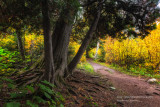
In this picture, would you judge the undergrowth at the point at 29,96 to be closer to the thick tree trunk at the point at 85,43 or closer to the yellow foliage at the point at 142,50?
the thick tree trunk at the point at 85,43

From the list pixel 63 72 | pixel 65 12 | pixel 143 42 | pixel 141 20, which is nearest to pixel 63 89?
pixel 63 72

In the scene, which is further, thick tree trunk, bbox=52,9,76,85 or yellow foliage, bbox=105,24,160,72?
yellow foliage, bbox=105,24,160,72

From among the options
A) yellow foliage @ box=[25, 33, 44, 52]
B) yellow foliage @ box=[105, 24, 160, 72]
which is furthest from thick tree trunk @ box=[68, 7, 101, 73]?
yellow foliage @ box=[25, 33, 44, 52]

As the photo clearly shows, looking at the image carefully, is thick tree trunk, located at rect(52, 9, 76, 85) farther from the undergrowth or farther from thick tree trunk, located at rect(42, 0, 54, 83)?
the undergrowth

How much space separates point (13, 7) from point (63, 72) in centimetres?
295

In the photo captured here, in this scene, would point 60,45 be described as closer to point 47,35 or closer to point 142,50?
point 47,35

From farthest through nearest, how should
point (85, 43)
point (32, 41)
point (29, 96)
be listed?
point (32, 41)
point (85, 43)
point (29, 96)

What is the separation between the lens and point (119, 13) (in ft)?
15.6

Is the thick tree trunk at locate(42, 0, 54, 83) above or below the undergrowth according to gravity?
above

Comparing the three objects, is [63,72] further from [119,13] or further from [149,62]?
[149,62]

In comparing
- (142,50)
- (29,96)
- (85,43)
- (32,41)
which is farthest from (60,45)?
(142,50)

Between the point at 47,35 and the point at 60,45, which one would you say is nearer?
the point at 47,35

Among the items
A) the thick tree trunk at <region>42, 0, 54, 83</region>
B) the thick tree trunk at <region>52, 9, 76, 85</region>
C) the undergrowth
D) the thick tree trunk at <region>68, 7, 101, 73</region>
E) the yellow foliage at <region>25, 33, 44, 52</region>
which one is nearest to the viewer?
the undergrowth

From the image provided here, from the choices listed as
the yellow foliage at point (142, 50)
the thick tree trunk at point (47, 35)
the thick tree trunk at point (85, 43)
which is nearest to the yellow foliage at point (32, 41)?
the thick tree trunk at point (85, 43)
